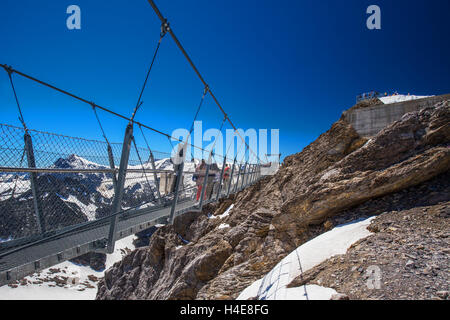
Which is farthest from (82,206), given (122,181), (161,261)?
(161,261)

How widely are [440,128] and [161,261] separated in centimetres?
2028

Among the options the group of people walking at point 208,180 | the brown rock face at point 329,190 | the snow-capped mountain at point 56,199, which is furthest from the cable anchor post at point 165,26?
the brown rock face at point 329,190

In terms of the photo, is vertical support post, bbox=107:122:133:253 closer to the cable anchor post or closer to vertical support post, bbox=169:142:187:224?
vertical support post, bbox=169:142:187:224

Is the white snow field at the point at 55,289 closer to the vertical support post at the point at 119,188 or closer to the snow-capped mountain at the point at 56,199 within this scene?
the snow-capped mountain at the point at 56,199

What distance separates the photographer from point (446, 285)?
9.36ft

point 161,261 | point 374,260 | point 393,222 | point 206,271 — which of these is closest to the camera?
point 374,260

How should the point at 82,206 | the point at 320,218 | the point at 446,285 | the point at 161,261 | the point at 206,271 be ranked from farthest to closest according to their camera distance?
the point at 161,261
the point at 206,271
the point at 320,218
the point at 82,206
the point at 446,285

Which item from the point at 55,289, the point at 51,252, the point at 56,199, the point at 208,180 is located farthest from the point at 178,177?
the point at 55,289

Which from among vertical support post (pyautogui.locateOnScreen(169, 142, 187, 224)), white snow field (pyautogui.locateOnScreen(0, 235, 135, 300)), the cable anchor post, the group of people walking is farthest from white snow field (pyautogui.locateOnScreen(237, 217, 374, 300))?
white snow field (pyautogui.locateOnScreen(0, 235, 135, 300))

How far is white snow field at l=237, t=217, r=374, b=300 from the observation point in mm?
4449

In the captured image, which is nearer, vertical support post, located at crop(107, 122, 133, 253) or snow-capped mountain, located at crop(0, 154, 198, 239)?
snow-capped mountain, located at crop(0, 154, 198, 239)

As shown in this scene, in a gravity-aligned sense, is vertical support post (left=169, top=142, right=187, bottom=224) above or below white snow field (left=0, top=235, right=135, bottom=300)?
above

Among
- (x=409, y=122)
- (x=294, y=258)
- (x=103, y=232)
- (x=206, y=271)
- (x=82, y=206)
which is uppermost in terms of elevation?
(x=409, y=122)
